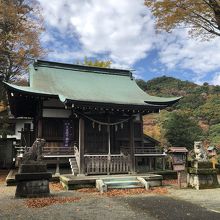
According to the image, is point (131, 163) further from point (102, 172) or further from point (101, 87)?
point (101, 87)

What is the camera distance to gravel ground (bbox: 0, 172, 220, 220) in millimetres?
8078

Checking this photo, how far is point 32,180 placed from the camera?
1135 cm

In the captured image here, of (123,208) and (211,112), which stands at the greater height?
(211,112)

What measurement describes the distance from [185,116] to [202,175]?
16.5m

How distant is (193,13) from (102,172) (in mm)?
9649

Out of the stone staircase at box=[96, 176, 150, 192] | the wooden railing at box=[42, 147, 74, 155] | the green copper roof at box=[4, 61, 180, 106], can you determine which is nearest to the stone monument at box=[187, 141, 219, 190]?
the stone staircase at box=[96, 176, 150, 192]

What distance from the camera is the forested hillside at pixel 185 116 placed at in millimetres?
28106

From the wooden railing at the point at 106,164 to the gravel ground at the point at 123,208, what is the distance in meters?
4.65

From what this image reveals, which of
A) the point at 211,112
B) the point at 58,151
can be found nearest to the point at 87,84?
the point at 58,151

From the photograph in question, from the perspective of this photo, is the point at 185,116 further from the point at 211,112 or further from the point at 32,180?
the point at 32,180

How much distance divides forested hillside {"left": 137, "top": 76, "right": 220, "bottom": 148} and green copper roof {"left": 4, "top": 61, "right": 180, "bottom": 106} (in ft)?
20.5

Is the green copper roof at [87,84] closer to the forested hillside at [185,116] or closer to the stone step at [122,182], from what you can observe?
the stone step at [122,182]

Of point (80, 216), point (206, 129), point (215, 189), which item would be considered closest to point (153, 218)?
point (80, 216)

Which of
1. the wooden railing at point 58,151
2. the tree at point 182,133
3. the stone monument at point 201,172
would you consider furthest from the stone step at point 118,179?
the tree at point 182,133
